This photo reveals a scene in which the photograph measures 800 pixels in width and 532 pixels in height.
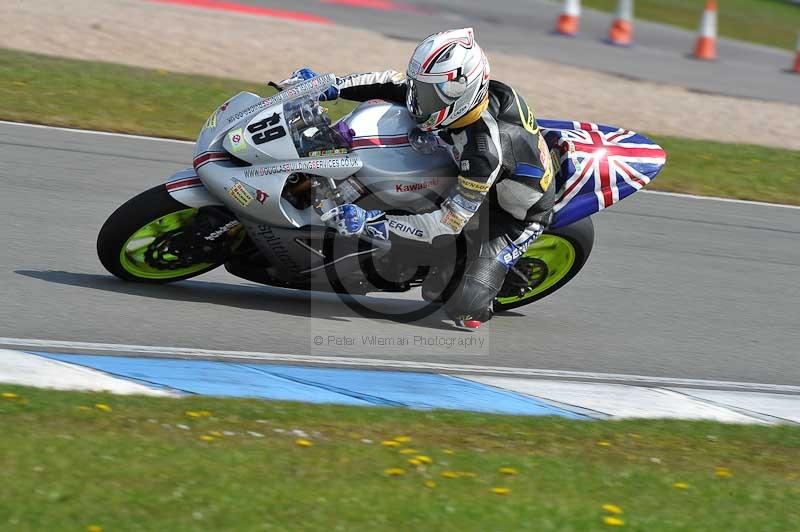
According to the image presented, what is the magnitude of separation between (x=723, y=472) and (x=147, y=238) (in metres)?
3.06

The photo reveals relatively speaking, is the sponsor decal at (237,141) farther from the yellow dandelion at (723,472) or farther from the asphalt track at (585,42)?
the asphalt track at (585,42)

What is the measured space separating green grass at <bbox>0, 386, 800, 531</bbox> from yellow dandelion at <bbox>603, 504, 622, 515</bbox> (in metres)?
0.02

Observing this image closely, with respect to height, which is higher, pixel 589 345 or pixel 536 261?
A: pixel 536 261

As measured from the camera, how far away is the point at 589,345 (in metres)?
6.78

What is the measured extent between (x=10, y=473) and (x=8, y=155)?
16.8ft

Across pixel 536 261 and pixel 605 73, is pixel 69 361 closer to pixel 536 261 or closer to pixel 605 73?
pixel 536 261

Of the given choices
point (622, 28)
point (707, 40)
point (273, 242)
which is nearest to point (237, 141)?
point (273, 242)

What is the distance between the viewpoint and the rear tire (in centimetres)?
602

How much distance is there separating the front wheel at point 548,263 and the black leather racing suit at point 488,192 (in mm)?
345

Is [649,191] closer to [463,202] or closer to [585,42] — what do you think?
[463,202]

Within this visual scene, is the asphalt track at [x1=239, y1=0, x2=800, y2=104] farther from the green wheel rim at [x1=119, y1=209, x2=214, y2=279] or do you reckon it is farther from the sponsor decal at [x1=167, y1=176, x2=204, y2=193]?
the sponsor decal at [x1=167, y1=176, x2=204, y2=193]

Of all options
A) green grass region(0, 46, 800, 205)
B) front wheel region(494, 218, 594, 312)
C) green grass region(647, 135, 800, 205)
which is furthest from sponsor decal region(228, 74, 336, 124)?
green grass region(647, 135, 800, 205)

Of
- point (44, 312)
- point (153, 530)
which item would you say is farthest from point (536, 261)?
point (153, 530)

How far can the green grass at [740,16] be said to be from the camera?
22.3 metres
